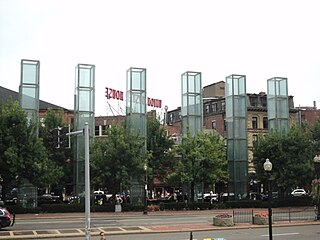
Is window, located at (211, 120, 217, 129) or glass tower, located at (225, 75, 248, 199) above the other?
window, located at (211, 120, 217, 129)

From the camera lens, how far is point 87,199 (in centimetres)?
1758

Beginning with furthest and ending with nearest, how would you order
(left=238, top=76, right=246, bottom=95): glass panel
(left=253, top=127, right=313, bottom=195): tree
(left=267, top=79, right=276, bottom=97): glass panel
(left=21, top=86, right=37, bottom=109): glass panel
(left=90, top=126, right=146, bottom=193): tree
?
(left=267, top=79, right=276, bottom=97): glass panel, (left=238, top=76, right=246, bottom=95): glass panel, (left=253, top=127, right=313, bottom=195): tree, (left=21, top=86, right=37, bottom=109): glass panel, (left=90, top=126, right=146, bottom=193): tree

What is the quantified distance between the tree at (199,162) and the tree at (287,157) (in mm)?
4832

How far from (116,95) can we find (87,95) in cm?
1702

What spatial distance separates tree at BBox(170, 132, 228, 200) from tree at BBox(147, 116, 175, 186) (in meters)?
6.65

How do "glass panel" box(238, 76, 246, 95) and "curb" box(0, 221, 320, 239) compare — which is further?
"glass panel" box(238, 76, 246, 95)

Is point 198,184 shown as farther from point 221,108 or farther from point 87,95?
point 221,108

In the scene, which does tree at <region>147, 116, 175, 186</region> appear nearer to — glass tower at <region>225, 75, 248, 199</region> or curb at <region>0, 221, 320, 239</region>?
glass tower at <region>225, 75, 248, 199</region>

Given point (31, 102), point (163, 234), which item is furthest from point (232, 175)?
point (163, 234)

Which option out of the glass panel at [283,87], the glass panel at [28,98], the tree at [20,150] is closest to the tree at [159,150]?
the glass panel at [283,87]

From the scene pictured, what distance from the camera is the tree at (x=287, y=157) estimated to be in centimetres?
5075

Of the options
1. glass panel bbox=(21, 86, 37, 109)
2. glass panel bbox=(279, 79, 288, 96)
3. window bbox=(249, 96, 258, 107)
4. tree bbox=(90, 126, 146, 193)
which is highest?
window bbox=(249, 96, 258, 107)

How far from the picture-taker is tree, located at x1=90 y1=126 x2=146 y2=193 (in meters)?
46.0

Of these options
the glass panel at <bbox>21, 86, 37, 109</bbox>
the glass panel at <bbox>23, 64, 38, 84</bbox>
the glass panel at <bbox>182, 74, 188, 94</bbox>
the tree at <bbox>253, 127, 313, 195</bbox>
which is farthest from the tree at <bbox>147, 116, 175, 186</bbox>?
the glass panel at <bbox>23, 64, 38, 84</bbox>
